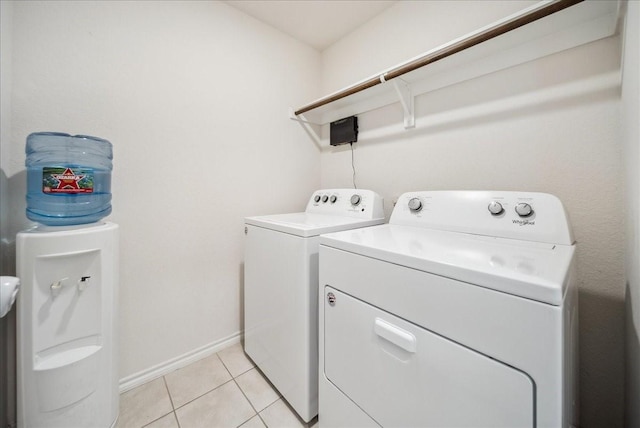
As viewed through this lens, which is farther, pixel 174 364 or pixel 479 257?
pixel 174 364

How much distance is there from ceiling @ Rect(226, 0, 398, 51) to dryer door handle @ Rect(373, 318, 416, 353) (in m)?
1.91

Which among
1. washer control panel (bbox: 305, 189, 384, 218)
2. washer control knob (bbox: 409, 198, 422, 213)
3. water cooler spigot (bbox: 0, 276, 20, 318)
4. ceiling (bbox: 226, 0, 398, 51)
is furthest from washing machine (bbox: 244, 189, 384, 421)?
ceiling (bbox: 226, 0, 398, 51)

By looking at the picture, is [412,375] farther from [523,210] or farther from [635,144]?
[635,144]

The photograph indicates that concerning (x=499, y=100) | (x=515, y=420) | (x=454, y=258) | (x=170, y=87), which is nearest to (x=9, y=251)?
(x=170, y=87)

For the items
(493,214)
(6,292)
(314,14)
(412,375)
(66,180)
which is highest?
(314,14)

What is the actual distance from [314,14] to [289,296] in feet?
6.15

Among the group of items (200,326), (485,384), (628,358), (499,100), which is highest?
(499,100)

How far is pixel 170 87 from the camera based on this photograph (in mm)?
1379

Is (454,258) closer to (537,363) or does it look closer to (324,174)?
(537,363)

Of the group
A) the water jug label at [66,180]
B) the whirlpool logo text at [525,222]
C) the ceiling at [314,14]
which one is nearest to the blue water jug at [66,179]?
the water jug label at [66,180]

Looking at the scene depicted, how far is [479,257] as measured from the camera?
666 mm

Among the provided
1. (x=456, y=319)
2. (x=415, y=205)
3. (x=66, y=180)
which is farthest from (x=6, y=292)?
(x=415, y=205)

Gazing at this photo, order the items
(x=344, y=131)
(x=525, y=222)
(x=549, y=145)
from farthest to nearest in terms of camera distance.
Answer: (x=344, y=131) → (x=549, y=145) → (x=525, y=222)

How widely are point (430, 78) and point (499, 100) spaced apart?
0.38m
